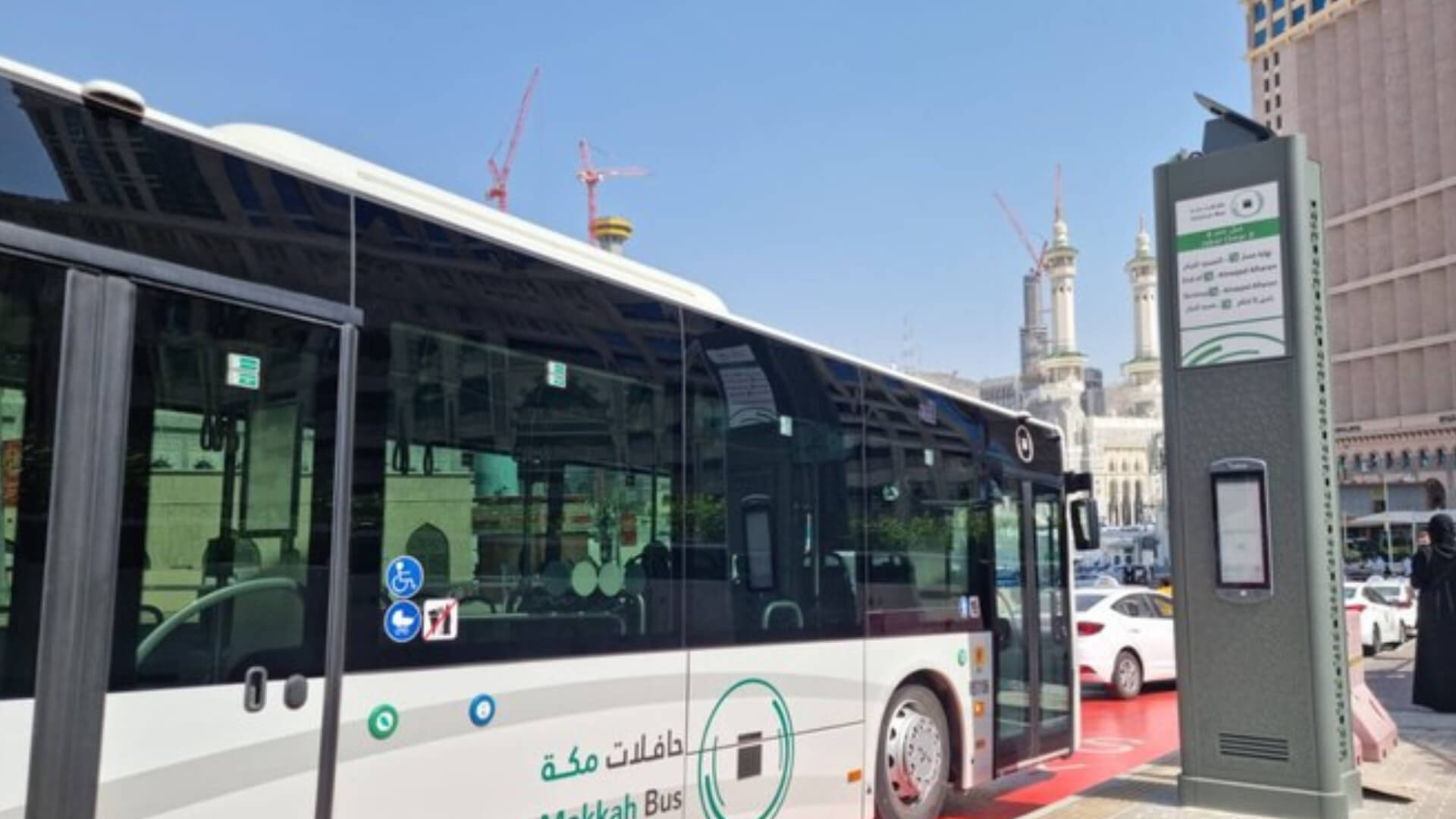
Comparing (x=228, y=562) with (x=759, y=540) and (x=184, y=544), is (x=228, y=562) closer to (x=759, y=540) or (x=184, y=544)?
(x=184, y=544)

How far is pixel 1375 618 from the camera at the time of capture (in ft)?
74.9

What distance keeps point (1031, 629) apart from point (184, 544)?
21.5ft

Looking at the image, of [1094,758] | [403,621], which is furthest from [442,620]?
[1094,758]

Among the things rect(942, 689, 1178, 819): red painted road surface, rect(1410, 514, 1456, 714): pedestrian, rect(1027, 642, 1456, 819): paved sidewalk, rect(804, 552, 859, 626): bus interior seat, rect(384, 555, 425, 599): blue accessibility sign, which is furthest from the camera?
rect(1410, 514, 1456, 714): pedestrian

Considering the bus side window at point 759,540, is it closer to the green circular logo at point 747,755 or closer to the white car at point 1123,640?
the green circular logo at point 747,755

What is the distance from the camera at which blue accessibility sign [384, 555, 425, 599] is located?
4133mm

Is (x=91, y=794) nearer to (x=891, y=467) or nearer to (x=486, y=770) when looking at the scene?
(x=486, y=770)

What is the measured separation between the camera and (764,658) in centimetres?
606

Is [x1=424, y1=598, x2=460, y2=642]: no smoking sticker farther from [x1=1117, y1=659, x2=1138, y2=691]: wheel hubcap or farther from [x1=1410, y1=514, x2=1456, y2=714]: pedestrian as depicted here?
[x1=1117, y1=659, x2=1138, y2=691]: wheel hubcap

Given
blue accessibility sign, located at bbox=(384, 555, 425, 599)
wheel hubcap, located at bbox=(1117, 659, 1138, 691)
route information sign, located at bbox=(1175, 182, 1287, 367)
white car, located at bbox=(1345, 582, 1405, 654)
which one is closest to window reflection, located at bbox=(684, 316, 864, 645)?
blue accessibility sign, located at bbox=(384, 555, 425, 599)

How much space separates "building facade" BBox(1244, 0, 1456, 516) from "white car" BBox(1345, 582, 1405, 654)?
61752 millimetres

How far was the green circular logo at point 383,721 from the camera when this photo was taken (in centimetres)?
402

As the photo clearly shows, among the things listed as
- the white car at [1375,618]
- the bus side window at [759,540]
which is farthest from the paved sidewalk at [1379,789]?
the white car at [1375,618]

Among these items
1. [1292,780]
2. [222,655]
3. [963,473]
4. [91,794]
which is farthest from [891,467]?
[91,794]
